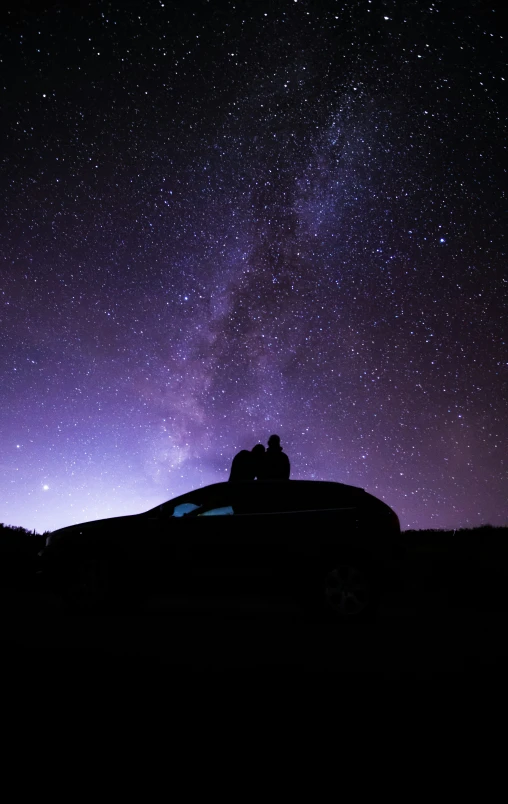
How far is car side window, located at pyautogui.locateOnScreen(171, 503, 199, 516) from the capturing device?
6.19 meters

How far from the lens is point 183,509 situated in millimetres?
6223

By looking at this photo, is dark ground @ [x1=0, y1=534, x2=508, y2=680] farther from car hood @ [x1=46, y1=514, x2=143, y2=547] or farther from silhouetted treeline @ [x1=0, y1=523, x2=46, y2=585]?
silhouetted treeline @ [x1=0, y1=523, x2=46, y2=585]

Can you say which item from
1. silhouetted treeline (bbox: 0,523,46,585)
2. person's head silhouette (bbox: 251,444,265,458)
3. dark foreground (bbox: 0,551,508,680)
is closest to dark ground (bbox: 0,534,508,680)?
dark foreground (bbox: 0,551,508,680)

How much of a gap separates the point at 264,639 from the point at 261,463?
17.3 ft

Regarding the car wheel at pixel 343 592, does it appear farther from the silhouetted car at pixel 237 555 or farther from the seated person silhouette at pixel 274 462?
the seated person silhouette at pixel 274 462

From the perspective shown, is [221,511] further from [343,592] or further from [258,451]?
[258,451]

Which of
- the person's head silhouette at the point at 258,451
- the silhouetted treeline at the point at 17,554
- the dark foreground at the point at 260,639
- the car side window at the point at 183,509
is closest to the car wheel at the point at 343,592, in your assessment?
the dark foreground at the point at 260,639

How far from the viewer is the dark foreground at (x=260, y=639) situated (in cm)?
395

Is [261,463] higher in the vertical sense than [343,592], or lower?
higher

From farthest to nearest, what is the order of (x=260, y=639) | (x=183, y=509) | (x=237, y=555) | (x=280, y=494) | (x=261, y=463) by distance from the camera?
(x=261, y=463)
(x=280, y=494)
(x=183, y=509)
(x=237, y=555)
(x=260, y=639)

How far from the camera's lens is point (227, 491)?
6.43 meters

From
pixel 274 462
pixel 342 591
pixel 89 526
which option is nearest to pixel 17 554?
pixel 89 526

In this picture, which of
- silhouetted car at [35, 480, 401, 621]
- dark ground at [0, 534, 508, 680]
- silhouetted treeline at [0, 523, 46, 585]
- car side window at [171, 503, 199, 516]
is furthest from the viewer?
silhouetted treeline at [0, 523, 46, 585]

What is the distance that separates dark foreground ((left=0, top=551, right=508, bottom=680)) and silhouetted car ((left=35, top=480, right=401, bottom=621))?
292 millimetres
